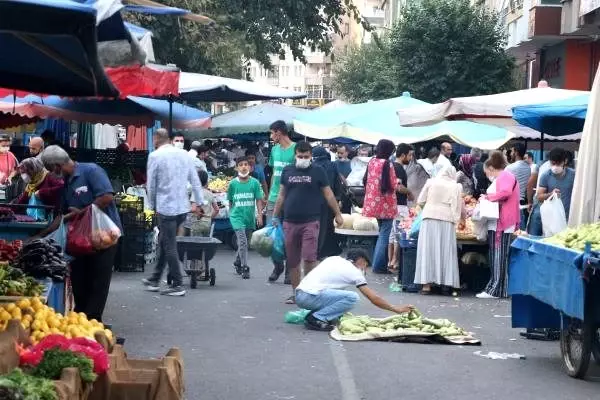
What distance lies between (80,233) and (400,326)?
3221mm

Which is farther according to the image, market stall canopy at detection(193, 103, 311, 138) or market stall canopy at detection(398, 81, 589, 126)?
market stall canopy at detection(193, 103, 311, 138)

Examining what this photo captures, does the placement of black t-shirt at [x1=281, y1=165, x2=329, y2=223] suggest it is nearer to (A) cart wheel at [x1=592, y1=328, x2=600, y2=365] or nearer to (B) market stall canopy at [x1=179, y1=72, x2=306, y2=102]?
(A) cart wheel at [x1=592, y1=328, x2=600, y2=365]

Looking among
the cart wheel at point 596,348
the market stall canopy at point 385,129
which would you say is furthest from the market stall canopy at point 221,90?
the cart wheel at point 596,348

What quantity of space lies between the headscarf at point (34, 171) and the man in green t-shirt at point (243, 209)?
3689 mm

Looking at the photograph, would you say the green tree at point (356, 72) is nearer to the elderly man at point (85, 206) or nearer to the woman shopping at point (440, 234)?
the woman shopping at point (440, 234)

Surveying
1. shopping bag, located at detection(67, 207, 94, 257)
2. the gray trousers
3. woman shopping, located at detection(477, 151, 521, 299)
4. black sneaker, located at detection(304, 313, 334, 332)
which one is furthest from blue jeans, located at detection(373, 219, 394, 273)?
shopping bag, located at detection(67, 207, 94, 257)

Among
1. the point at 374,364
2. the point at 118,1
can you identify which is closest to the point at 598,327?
the point at 374,364

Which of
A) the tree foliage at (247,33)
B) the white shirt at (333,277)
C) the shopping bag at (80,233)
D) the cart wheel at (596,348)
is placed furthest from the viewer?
the tree foliage at (247,33)

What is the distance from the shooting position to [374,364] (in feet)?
35.4

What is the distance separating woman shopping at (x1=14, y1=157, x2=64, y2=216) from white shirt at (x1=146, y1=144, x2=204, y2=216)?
1.32 m

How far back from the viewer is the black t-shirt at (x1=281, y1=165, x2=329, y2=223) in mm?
14258

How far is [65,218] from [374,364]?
3199 mm

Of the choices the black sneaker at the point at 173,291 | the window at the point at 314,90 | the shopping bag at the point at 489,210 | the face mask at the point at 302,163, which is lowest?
the black sneaker at the point at 173,291

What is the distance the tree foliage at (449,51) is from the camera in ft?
130
